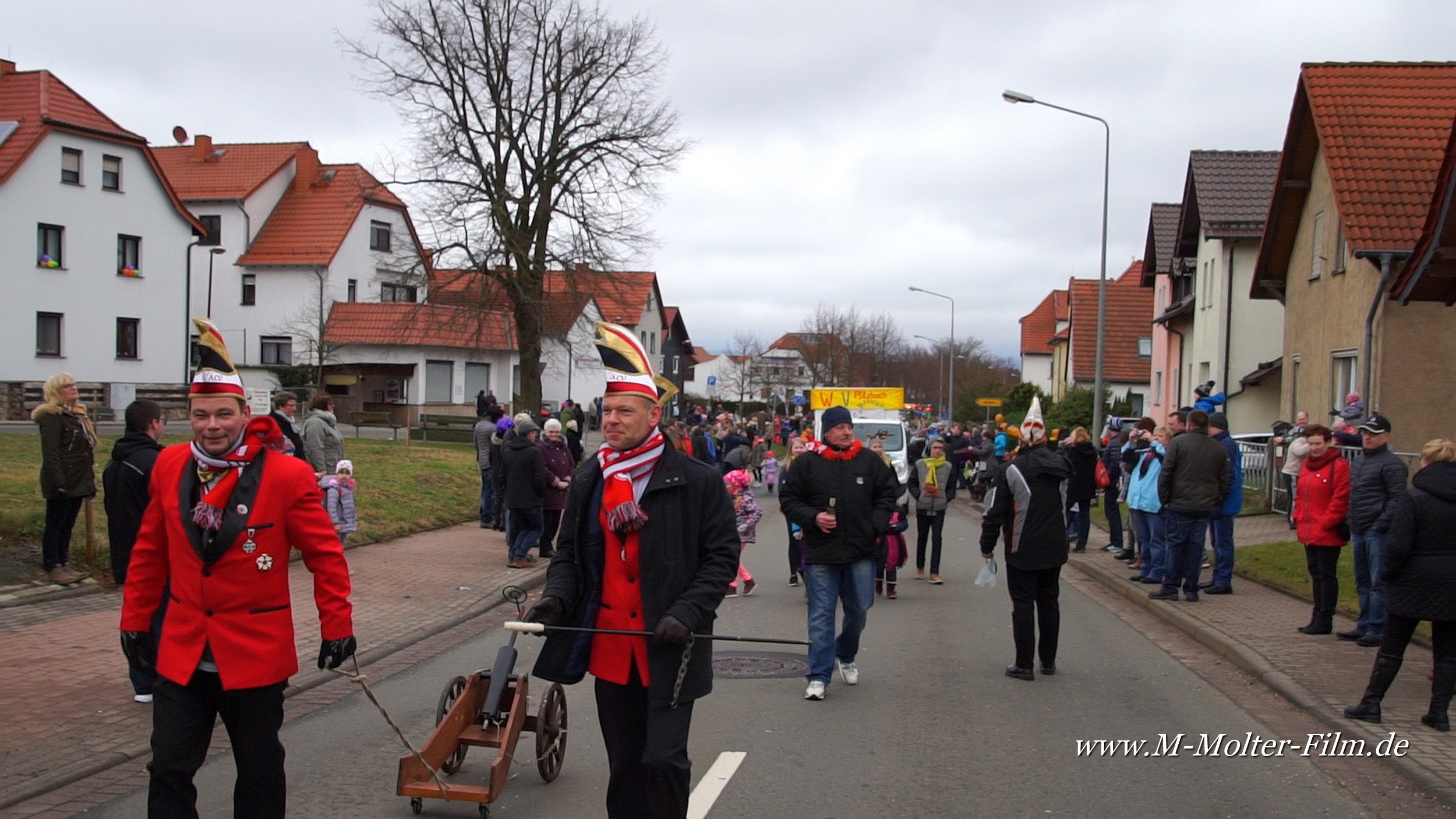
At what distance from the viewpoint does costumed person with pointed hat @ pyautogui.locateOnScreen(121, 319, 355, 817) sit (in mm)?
4156

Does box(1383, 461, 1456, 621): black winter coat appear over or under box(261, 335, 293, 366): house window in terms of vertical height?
under

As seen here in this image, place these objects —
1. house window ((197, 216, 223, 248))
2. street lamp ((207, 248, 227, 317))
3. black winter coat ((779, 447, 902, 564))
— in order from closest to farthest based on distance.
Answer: black winter coat ((779, 447, 902, 564))
street lamp ((207, 248, 227, 317))
house window ((197, 216, 223, 248))

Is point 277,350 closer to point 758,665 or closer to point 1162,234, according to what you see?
point 1162,234

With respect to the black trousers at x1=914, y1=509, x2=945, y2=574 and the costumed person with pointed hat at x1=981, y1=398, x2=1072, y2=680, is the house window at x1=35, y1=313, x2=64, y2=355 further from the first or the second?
the costumed person with pointed hat at x1=981, y1=398, x2=1072, y2=680

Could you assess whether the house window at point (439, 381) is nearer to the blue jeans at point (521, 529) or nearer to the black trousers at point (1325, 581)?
the blue jeans at point (521, 529)

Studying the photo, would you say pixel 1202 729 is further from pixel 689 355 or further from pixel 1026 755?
pixel 689 355

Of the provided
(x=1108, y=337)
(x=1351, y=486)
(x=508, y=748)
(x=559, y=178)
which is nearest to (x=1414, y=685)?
(x=1351, y=486)

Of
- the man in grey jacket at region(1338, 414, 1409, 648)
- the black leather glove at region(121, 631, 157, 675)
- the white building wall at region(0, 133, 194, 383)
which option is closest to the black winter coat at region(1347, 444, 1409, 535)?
the man in grey jacket at region(1338, 414, 1409, 648)

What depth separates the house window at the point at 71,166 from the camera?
38031 millimetres

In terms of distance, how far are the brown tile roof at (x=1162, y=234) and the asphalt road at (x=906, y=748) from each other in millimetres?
28978

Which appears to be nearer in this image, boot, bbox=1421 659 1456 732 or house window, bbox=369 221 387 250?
boot, bbox=1421 659 1456 732

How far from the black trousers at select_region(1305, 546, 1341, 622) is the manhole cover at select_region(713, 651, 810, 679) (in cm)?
441

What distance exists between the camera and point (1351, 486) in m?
9.40

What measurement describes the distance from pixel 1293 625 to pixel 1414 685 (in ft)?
7.88
